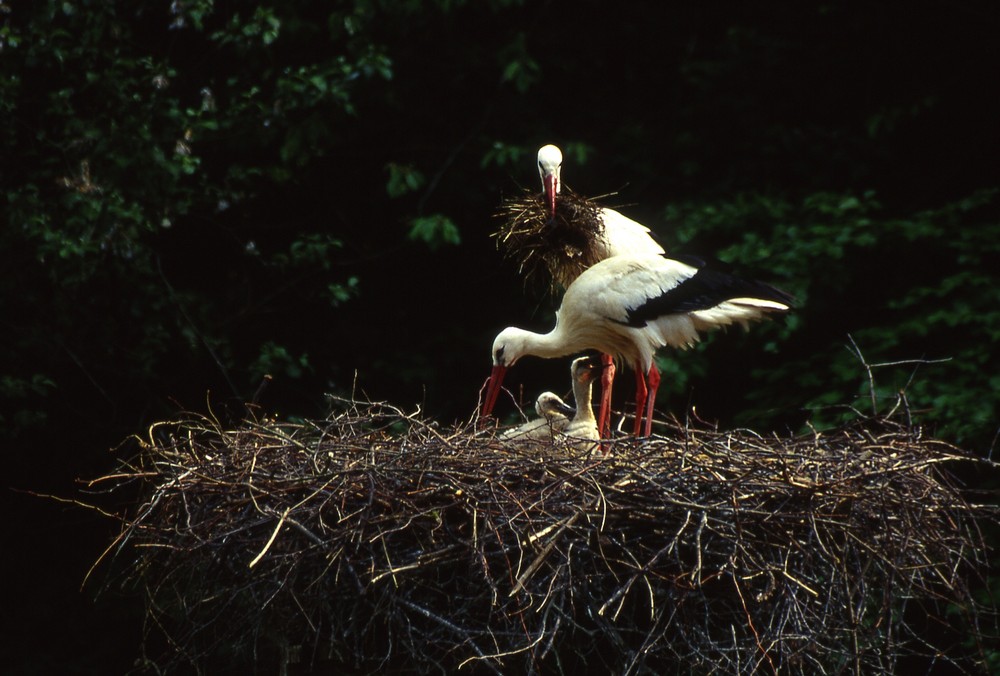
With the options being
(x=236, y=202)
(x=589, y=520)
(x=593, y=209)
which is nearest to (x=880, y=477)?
(x=589, y=520)

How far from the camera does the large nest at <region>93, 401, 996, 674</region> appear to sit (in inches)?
165

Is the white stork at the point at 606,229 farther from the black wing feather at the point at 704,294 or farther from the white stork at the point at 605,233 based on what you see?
the black wing feather at the point at 704,294

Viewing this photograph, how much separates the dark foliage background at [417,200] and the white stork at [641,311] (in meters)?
1.17

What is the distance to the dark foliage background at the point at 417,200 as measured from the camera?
765cm

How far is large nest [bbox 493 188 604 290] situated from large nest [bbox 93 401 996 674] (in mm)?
1628

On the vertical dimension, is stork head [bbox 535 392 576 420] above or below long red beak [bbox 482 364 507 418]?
below

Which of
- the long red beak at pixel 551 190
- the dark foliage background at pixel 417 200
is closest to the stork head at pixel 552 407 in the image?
the long red beak at pixel 551 190

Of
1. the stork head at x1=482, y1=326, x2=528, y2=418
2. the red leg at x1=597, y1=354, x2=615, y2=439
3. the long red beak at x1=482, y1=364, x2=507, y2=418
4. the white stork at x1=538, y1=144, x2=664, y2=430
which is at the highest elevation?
the white stork at x1=538, y1=144, x2=664, y2=430

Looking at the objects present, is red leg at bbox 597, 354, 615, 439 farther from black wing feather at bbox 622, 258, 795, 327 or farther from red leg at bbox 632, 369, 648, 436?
black wing feather at bbox 622, 258, 795, 327

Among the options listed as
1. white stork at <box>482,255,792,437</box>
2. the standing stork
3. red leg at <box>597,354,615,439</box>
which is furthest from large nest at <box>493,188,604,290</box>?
red leg at <box>597,354,615,439</box>

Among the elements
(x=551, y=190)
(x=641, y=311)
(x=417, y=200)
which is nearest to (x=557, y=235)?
(x=551, y=190)

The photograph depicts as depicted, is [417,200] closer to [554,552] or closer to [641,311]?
[641,311]

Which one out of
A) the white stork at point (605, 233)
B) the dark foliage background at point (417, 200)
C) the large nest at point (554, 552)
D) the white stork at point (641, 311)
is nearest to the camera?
the large nest at point (554, 552)

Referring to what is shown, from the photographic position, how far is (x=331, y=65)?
325 inches
